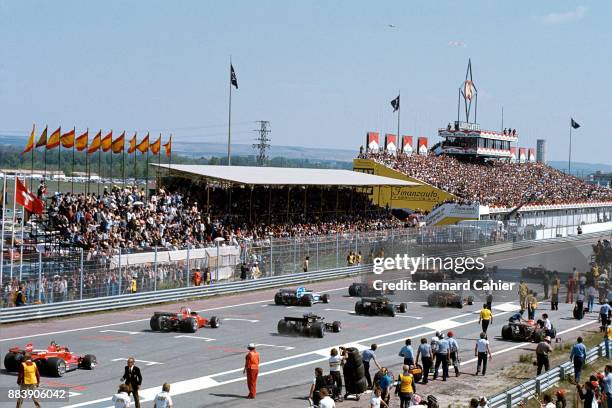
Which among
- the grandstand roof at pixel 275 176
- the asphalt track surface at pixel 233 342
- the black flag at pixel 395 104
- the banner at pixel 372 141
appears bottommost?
the asphalt track surface at pixel 233 342

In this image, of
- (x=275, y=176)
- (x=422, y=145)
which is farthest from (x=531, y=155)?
(x=275, y=176)

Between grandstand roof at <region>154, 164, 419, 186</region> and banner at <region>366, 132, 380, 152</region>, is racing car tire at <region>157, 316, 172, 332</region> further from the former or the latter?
banner at <region>366, 132, 380, 152</region>

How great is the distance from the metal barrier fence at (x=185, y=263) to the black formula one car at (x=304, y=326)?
689cm

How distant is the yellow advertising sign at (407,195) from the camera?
7188 centimetres

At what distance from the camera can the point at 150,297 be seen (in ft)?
107

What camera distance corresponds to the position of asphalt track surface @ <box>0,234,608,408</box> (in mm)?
19484

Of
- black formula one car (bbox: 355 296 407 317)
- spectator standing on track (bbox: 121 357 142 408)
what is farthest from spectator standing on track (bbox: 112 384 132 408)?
black formula one car (bbox: 355 296 407 317)

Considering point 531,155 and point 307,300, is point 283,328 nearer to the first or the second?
point 307,300

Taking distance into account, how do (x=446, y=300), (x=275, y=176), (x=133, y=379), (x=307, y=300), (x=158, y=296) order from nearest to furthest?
1. (x=133, y=379)
2. (x=158, y=296)
3. (x=307, y=300)
4. (x=446, y=300)
5. (x=275, y=176)

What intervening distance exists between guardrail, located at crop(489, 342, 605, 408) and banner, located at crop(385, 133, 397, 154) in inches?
2502

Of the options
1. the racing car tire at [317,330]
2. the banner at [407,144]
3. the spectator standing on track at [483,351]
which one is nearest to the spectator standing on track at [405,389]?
the spectator standing on track at [483,351]

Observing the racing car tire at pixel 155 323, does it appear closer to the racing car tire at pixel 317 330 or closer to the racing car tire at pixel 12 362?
the racing car tire at pixel 317 330

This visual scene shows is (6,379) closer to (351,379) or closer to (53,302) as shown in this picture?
(351,379)

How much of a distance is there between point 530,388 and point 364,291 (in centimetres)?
1903
